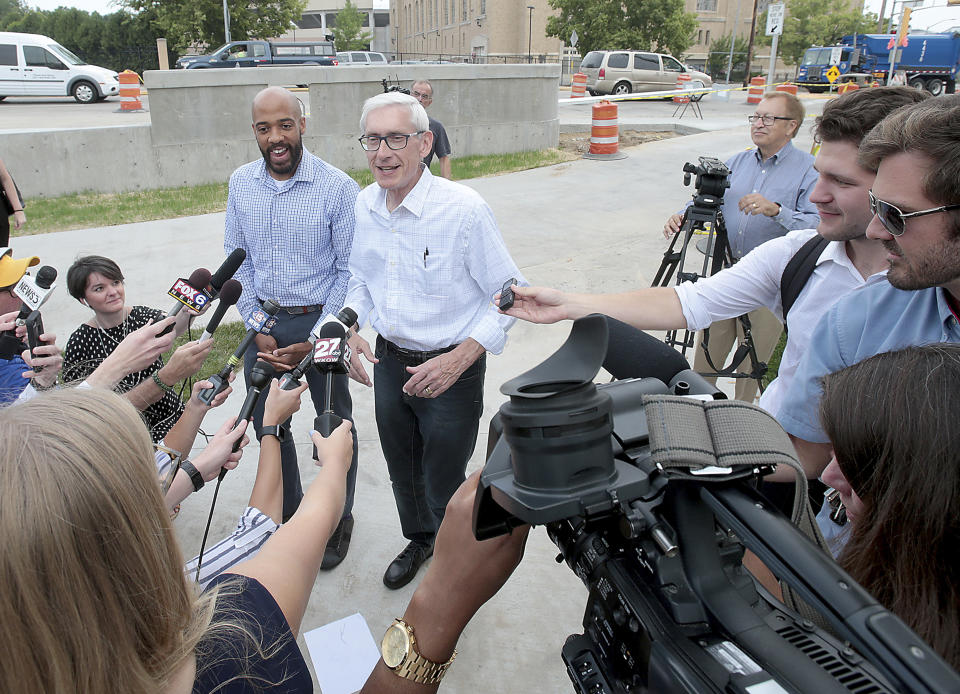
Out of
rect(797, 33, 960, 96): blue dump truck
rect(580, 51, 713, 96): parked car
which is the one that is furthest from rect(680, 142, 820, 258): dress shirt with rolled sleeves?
rect(797, 33, 960, 96): blue dump truck

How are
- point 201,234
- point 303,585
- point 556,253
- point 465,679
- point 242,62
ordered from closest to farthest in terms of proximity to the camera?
point 303,585 < point 465,679 < point 556,253 < point 201,234 < point 242,62

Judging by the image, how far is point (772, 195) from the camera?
12.7 ft

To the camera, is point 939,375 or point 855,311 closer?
point 939,375

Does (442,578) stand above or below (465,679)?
above

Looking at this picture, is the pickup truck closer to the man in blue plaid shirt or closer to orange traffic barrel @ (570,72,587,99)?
orange traffic barrel @ (570,72,587,99)

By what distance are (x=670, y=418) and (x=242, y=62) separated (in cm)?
2554

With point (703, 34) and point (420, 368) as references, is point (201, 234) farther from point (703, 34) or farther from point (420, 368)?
point (703, 34)

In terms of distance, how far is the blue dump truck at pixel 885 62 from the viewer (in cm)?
2642

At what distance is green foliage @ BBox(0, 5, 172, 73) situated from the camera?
1341 inches

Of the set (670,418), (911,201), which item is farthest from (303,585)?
(911,201)

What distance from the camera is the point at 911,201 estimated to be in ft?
4.61

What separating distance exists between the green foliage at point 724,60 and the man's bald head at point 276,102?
1784 inches

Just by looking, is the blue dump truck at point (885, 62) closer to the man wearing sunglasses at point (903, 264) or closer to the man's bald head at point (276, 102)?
the man's bald head at point (276, 102)

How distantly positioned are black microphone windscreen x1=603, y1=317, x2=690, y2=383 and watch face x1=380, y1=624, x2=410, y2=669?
56 centimetres
